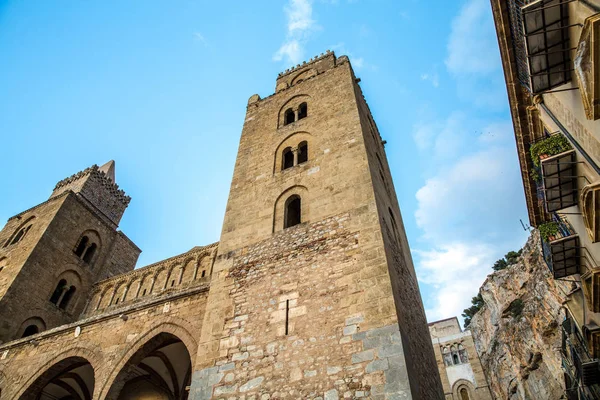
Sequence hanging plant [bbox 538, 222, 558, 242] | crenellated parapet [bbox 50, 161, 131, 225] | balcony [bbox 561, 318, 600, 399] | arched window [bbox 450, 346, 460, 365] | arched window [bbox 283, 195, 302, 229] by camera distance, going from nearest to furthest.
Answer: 1. hanging plant [bbox 538, 222, 558, 242]
2. balcony [bbox 561, 318, 600, 399]
3. arched window [bbox 283, 195, 302, 229]
4. crenellated parapet [bbox 50, 161, 131, 225]
5. arched window [bbox 450, 346, 460, 365]

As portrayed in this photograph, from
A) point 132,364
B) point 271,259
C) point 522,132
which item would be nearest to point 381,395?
point 271,259

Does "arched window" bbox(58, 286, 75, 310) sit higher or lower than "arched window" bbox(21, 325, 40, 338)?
higher

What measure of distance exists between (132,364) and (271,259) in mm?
4881

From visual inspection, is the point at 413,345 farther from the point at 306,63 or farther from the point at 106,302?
the point at 106,302

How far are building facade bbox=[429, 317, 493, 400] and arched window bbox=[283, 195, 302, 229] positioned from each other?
26.9 meters

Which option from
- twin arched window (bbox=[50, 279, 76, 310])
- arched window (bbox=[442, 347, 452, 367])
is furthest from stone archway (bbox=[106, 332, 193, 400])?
arched window (bbox=[442, 347, 452, 367])

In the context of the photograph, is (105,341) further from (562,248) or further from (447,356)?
(447,356)

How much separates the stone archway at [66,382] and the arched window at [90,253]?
863 cm

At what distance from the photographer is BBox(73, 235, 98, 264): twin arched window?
→ 2094 cm

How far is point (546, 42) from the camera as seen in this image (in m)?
6.07

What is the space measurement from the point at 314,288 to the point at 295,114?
8728 mm

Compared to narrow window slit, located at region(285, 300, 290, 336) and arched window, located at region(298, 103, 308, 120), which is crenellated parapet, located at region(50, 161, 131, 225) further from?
narrow window slit, located at region(285, 300, 290, 336)

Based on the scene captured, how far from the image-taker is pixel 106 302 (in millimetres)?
18922

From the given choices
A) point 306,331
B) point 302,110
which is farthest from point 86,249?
point 306,331
